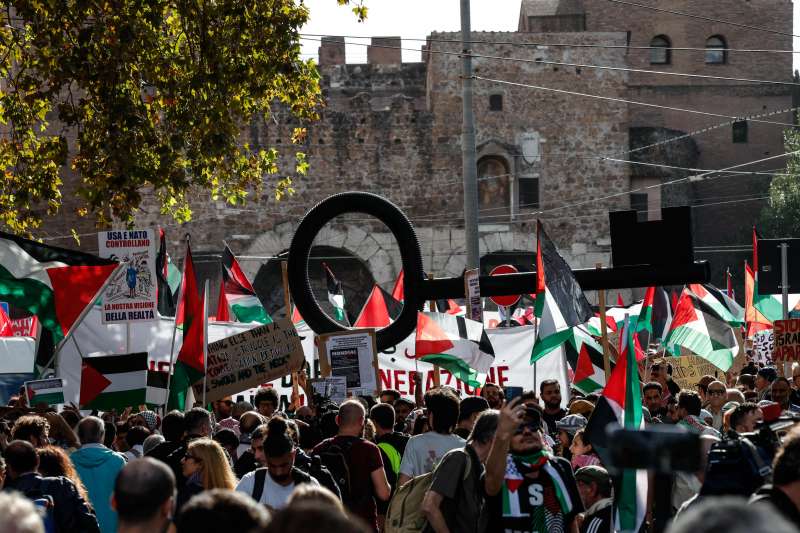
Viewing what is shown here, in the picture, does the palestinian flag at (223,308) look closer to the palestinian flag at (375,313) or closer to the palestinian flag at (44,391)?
the palestinian flag at (375,313)

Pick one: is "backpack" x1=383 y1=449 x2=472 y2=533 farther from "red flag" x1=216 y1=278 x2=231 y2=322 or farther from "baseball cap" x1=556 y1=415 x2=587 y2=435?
"red flag" x1=216 y1=278 x2=231 y2=322

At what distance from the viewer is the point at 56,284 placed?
38.7 feet

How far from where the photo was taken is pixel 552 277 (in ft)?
38.9

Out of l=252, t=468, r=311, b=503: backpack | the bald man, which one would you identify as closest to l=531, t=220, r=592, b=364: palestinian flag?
the bald man

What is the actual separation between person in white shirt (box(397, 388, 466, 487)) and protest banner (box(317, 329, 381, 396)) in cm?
424

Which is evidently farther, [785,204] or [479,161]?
[785,204]

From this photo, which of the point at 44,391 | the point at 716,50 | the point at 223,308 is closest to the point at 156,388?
the point at 44,391

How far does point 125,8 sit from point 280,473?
7800 millimetres

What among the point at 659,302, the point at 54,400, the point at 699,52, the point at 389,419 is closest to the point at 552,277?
the point at 389,419

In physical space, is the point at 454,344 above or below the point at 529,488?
below

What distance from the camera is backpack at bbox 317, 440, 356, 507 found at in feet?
24.3

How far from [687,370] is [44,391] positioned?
865 cm

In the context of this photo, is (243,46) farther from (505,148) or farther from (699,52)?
(699,52)

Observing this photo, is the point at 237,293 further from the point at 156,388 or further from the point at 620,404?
the point at 620,404
